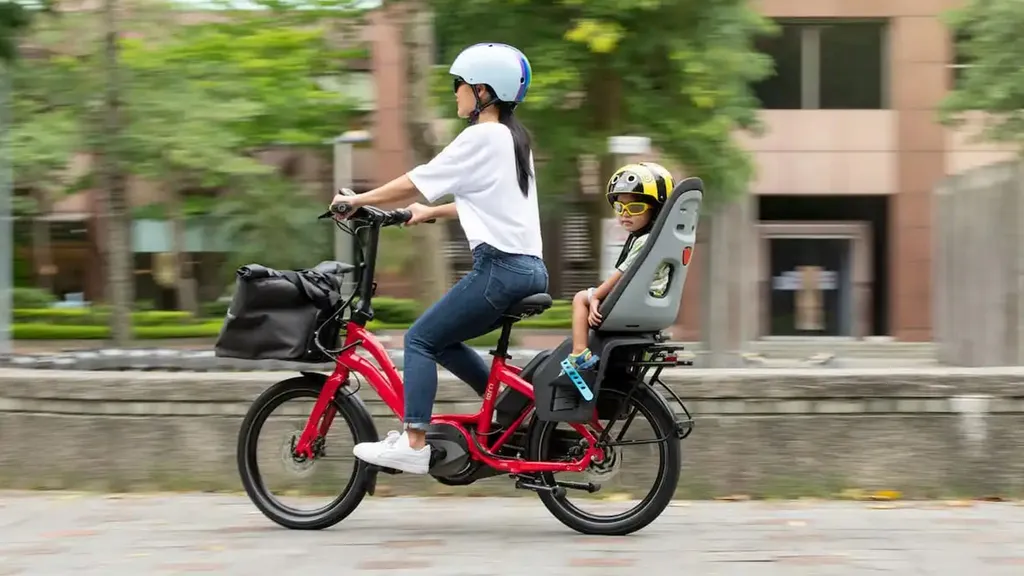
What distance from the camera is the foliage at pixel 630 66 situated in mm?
12898

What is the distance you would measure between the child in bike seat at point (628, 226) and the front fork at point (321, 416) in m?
1.04

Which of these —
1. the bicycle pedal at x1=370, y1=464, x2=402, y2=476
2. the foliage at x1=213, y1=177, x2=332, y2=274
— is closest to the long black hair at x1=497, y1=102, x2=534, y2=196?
the bicycle pedal at x1=370, y1=464, x2=402, y2=476

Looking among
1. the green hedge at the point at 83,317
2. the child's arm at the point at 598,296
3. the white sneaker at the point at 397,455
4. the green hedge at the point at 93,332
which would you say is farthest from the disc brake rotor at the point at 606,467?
the green hedge at the point at 83,317

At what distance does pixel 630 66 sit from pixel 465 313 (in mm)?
8641

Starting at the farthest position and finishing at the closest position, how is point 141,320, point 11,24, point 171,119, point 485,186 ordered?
point 141,320
point 171,119
point 11,24
point 485,186

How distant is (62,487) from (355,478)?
187 centimetres

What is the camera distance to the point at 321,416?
221 inches

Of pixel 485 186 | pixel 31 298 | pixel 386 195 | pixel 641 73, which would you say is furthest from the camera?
pixel 31 298

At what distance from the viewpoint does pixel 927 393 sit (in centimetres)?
625

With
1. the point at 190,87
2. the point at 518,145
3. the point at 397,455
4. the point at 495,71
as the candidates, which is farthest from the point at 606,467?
the point at 190,87

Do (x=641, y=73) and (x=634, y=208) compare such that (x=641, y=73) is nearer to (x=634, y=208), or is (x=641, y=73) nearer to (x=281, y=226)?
(x=634, y=208)

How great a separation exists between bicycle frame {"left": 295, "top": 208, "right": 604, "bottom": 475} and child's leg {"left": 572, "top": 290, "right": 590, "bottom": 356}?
0.90ft

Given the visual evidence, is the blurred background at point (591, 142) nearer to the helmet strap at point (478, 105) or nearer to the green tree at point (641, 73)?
the green tree at point (641, 73)

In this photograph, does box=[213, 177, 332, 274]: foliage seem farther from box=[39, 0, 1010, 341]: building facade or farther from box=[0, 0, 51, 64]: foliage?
box=[0, 0, 51, 64]: foliage
